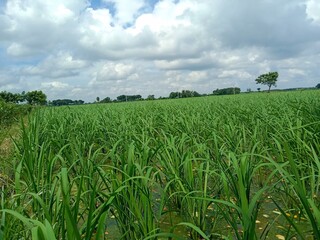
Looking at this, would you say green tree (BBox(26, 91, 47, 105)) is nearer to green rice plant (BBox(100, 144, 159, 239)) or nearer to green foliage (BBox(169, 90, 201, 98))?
green foliage (BBox(169, 90, 201, 98))

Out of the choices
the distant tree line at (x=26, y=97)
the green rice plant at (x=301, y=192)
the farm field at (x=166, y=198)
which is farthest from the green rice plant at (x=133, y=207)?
the distant tree line at (x=26, y=97)

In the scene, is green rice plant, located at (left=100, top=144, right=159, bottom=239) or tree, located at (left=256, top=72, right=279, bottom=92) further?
tree, located at (left=256, top=72, right=279, bottom=92)

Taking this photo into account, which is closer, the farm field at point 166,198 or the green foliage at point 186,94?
the farm field at point 166,198

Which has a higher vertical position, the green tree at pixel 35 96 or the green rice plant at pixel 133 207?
the green tree at pixel 35 96

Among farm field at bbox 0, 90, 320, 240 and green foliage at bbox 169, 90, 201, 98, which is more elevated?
green foliage at bbox 169, 90, 201, 98

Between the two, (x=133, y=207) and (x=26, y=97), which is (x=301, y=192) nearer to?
(x=133, y=207)

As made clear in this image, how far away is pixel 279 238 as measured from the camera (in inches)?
93.0

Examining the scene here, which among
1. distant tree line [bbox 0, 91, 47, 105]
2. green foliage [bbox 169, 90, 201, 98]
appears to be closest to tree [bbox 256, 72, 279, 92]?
green foliage [bbox 169, 90, 201, 98]

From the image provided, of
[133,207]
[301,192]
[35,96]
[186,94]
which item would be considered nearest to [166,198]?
[133,207]

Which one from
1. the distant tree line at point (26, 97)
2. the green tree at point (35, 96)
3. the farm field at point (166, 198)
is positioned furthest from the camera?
the green tree at point (35, 96)

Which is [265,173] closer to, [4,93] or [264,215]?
[264,215]

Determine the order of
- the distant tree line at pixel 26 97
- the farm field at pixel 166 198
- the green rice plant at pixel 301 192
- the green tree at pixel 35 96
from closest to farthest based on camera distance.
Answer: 1. the green rice plant at pixel 301 192
2. the farm field at pixel 166 198
3. the distant tree line at pixel 26 97
4. the green tree at pixel 35 96

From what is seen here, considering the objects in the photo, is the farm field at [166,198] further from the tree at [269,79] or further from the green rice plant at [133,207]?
the tree at [269,79]

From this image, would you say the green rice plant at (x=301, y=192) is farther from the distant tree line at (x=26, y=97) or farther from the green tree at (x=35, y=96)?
the green tree at (x=35, y=96)
